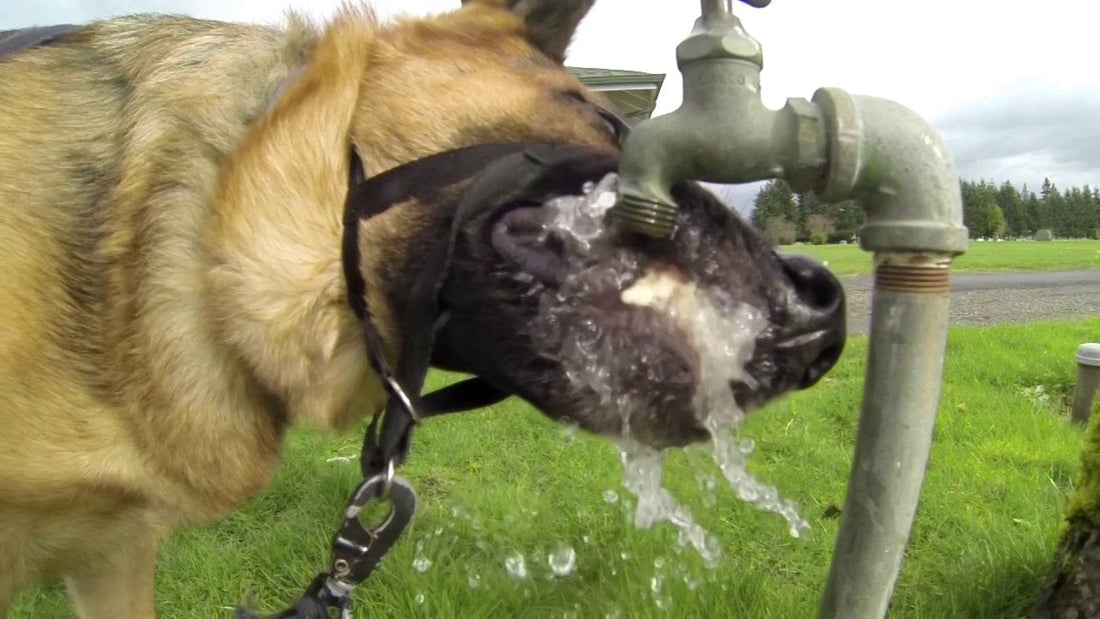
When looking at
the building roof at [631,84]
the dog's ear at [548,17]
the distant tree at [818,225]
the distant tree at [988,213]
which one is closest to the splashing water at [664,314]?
the dog's ear at [548,17]

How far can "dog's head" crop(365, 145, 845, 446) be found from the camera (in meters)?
1.54

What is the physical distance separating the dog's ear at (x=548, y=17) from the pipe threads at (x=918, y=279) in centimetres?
108

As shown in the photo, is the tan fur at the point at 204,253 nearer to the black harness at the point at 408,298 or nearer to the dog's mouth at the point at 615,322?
the black harness at the point at 408,298

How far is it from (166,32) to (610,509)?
7.50 ft

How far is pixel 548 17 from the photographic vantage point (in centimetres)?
196

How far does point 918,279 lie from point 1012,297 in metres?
14.4

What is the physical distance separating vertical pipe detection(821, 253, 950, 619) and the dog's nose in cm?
27

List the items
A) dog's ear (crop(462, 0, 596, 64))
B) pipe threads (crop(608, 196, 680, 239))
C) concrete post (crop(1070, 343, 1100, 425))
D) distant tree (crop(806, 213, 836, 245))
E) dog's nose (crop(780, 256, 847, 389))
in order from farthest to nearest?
concrete post (crop(1070, 343, 1100, 425)) < distant tree (crop(806, 213, 836, 245)) < dog's ear (crop(462, 0, 596, 64)) < dog's nose (crop(780, 256, 847, 389)) < pipe threads (crop(608, 196, 680, 239))

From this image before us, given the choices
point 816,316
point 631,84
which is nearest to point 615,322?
point 816,316

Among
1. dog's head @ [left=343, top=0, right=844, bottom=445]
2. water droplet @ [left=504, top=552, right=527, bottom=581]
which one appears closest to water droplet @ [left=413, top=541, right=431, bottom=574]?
water droplet @ [left=504, top=552, right=527, bottom=581]

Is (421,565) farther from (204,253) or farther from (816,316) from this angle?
(816,316)

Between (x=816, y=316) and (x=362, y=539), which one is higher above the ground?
(x=816, y=316)

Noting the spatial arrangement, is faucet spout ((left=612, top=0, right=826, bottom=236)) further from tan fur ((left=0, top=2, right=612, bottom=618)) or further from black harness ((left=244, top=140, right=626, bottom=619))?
tan fur ((left=0, top=2, right=612, bottom=618))

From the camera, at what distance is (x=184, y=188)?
5.76 feet
